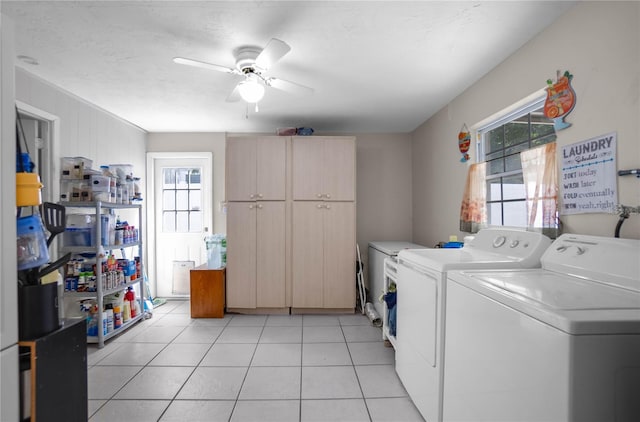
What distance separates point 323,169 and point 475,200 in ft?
5.55

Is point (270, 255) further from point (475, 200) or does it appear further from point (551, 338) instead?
point (551, 338)

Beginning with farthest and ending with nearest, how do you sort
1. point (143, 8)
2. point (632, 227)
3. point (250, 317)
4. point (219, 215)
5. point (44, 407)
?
point (219, 215) → point (250, 317) → point (143, 8) → point (632, 227) → point (44, 407)

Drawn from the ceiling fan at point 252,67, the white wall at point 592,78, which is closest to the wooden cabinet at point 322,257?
the ceiling fan at point 252,67

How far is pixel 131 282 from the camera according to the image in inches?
123

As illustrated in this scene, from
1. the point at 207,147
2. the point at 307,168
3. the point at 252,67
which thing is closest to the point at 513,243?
the point at 252,67

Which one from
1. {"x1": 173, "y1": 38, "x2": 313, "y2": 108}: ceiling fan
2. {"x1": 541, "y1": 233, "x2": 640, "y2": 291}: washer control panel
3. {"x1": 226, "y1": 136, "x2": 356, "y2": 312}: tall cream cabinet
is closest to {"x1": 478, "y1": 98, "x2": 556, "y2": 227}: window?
{"x1": 541, "y1": 233, "x2": 640, "y2": 291}: washer control panel

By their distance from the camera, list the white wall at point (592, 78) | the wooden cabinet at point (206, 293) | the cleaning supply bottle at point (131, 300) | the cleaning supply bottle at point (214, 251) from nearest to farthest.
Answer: the white wall at point (592, 78)
the cleaning supply bottle at point (131, 300)
the wooden cabinet at point (206, 293)
the cleaning supply bottle at point (214, 251)

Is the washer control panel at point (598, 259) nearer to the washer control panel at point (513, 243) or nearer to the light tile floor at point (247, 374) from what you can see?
the washer control panel at point (513, 243)

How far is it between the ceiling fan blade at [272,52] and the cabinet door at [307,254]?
1848 mm

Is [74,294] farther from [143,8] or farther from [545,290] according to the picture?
[545,290]

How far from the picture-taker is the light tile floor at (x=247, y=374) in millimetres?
1804

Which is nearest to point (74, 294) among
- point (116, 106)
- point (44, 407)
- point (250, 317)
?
point (250, 317)

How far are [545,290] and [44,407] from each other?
158cm

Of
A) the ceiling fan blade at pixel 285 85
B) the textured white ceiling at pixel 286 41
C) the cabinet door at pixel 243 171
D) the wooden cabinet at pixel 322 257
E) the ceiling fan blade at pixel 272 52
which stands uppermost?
the textured white ceiling at pixel 286 41
